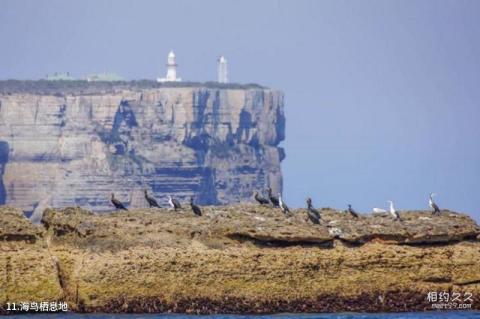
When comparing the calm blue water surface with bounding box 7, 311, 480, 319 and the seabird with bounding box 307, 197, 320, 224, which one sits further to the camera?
the seabird with bounding box 307, 197, 320, 224

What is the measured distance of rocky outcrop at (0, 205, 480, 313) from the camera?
48844 mm

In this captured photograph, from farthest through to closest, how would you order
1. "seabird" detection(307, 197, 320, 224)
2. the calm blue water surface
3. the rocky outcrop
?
"seabird" detection(307, 197, 320, 224) < the rocky outcrop < the calm blue water surface

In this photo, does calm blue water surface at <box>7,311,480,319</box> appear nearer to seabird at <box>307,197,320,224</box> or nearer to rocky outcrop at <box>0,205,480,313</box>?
rocky outcrop at <box>0,205,480,313</box>

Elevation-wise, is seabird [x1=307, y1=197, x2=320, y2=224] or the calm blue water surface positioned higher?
seabird [x1=307, y1=197, x2=320, y2=224]

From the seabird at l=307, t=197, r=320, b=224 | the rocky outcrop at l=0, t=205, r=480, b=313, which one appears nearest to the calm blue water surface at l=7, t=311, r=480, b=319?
the rocky outcrop at l=0, t=205, r=480, b=313

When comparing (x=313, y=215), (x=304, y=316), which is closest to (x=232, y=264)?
(x=304, y=316)

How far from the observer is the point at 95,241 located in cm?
5012

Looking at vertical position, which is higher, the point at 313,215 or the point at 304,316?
the point at 313,215

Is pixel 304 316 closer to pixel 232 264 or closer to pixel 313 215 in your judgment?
pixel 232 264

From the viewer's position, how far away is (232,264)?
1944 inches

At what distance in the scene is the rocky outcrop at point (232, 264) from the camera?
160ft

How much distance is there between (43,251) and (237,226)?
15.6 feet

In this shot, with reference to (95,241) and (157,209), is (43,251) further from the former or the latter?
(157,209)

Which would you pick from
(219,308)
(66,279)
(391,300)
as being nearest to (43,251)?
(66,279)
